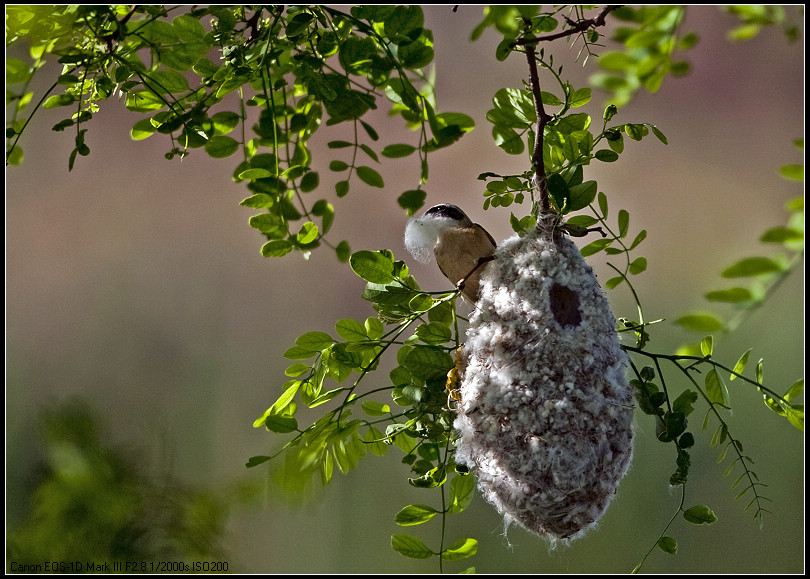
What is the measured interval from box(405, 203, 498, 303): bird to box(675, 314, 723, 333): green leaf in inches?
12.8

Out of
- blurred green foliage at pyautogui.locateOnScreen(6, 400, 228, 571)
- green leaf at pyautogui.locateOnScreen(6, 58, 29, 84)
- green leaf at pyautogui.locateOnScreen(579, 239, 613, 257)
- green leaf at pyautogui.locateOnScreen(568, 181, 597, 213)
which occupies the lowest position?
blurred green foliage at pyautogui.locateOnScreen(6, 400, 228, 571)

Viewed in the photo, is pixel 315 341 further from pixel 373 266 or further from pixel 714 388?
pixel 714 388

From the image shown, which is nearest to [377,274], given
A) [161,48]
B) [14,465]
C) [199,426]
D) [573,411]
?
[573,411]

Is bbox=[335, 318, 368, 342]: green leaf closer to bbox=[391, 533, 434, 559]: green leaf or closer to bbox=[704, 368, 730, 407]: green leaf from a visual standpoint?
bbox=[391, 533, 434, 559]: green leaf

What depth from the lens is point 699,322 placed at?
0.31 metres

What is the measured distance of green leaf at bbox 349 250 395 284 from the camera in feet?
1.87

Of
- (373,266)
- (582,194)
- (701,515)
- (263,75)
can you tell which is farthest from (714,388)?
(263,75)

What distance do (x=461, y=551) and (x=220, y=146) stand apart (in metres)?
0.44

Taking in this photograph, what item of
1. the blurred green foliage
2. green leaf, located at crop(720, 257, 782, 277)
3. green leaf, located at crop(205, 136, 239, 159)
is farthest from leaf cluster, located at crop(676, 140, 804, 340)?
the blurred green foliage

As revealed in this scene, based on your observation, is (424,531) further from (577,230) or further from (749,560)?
(577,230)

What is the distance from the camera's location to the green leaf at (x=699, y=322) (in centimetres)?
30

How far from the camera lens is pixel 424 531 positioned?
71.6 inches

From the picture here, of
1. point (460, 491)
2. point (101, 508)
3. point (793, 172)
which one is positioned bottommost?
point (101, 508)

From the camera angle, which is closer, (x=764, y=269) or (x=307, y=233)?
(x=764, y=269)
